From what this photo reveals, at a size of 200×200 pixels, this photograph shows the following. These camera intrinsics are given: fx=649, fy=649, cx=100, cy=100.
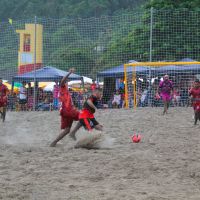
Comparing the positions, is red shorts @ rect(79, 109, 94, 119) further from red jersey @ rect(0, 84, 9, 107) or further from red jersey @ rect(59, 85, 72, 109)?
red jersey @ rect(0, 84, 9, 107)

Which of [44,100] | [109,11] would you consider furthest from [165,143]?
[109,11]

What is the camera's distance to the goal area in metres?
23.5

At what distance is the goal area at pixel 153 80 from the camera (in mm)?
23453

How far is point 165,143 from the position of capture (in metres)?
12.4

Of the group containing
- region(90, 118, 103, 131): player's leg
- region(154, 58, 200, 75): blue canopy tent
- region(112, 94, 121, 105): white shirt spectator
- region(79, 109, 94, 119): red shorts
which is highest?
region(154, 58, 200, 75): blue canopy tent

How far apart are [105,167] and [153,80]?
49.0 ft

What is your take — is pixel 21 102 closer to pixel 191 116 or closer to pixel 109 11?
pixel 191 116

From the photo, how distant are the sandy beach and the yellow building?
8.99 meters

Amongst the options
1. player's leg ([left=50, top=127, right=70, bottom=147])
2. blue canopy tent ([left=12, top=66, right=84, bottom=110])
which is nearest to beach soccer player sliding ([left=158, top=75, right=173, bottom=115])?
blue canopy tent ([left=12, top=66, right=84, bottom=110])

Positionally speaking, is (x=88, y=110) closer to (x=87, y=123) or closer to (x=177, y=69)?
(x=87, y=123)

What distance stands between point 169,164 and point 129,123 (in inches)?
312

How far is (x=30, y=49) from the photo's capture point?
80.0ft

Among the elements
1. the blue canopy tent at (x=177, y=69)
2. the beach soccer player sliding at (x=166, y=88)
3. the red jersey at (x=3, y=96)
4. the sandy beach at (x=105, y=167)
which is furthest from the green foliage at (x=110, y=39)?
the sandy beach at (x=105, y=167)

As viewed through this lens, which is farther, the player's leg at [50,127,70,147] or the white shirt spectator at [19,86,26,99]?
the white shirt spectator at [19,86,26,99]
